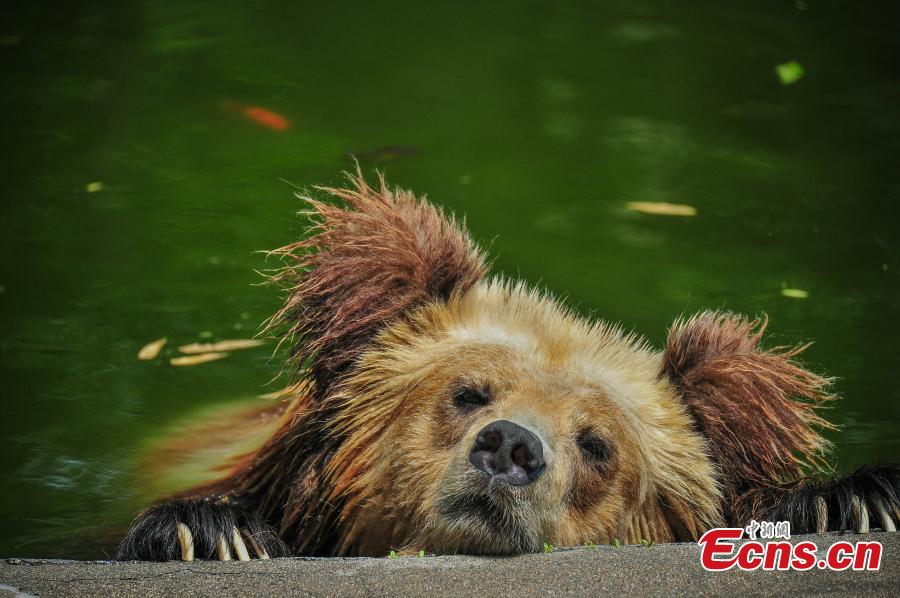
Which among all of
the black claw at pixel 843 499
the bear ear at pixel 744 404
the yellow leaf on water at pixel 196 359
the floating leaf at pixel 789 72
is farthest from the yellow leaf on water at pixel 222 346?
the floating leaf at pixel 789 72

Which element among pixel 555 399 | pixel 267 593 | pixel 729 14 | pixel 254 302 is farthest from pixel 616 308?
pixel 729 14

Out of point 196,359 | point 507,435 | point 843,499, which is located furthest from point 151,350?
point 843,499

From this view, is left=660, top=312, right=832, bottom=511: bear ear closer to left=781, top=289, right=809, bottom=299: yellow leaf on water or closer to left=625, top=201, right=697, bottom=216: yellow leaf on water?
left=781, top=289, right=809, bottom=299: yellow leaf on water

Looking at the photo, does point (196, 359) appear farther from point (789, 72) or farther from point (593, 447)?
point (789, 72)

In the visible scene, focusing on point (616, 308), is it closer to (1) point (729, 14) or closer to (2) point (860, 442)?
(2) point (860, 442)

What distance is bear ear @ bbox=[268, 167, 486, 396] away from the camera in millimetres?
4730

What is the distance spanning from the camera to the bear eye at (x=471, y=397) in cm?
440

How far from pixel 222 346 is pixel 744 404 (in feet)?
11.1

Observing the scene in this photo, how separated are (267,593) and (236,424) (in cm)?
311

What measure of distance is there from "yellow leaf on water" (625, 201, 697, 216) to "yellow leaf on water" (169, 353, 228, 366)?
3.07 meters

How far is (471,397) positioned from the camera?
4.43 meters

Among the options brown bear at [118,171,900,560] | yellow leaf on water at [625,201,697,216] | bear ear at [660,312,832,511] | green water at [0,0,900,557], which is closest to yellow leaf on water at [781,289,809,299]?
green water at [0,0,900,557]

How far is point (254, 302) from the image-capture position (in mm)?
7152

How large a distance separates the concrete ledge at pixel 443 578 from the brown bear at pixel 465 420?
0.61m
